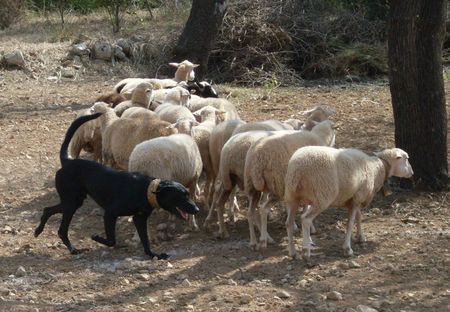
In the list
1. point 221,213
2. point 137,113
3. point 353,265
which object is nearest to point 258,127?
point 221,213

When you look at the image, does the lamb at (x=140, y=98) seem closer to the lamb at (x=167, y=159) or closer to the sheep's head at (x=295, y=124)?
the sheep's head at (x=295, y=124)

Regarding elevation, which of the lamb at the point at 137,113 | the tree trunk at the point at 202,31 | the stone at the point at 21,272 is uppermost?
the tree trunk at the point at 202,31

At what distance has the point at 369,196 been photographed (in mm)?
7559

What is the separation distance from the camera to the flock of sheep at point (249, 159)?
278 inches

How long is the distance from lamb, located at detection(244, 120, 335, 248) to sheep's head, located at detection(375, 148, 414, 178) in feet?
2.87

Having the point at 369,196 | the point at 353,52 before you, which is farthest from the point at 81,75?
the point at 369,196

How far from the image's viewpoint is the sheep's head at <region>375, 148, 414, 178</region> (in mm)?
7980

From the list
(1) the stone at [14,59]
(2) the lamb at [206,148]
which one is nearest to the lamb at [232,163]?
(2) the lamb at [206,148]

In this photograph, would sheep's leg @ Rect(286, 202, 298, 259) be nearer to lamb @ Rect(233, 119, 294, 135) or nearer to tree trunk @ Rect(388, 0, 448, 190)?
lamb @ Rect(233, 119, 294, 135)

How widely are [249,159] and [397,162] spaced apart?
153 centimetres

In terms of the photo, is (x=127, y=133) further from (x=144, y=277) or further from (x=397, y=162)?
(x=397, y=162)

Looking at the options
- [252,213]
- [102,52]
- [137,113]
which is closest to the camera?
[252,213]

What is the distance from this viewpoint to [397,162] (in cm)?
799

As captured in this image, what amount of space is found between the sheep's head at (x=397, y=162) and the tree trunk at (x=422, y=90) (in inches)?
27.7
